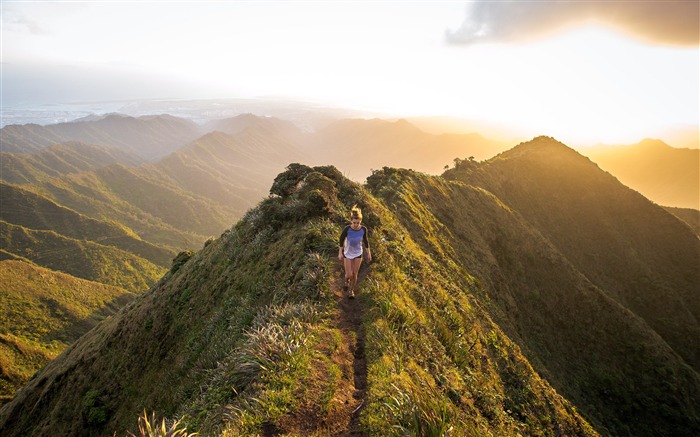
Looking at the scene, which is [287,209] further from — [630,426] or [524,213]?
[524,213]

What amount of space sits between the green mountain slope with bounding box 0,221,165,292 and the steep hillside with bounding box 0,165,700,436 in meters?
112

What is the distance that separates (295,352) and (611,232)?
188 ft

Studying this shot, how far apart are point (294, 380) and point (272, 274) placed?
671 centimetres

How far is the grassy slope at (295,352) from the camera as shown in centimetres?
648

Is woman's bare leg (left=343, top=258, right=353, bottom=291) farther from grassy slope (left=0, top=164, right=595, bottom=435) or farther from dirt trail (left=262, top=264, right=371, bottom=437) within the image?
dirt trail (left=262, top=264, right=371, bottom=437)

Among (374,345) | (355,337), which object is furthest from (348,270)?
(374,345)

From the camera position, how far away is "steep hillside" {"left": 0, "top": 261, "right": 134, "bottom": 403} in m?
52.1

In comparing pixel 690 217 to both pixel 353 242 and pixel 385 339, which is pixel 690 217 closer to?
pixel 353 242

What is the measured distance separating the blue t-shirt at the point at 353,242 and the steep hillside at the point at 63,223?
505 ft

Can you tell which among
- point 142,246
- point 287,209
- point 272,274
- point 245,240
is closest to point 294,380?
point 272,274

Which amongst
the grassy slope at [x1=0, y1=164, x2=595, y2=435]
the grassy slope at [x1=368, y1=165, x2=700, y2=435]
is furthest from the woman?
the grassy slope at [x1=368, y1=165, x2=700, y2=435]

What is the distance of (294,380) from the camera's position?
6633 mm

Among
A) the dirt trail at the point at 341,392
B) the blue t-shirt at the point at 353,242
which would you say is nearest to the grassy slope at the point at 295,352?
the dirt trail at the point at 341,392

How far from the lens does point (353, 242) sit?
10.5 metres
